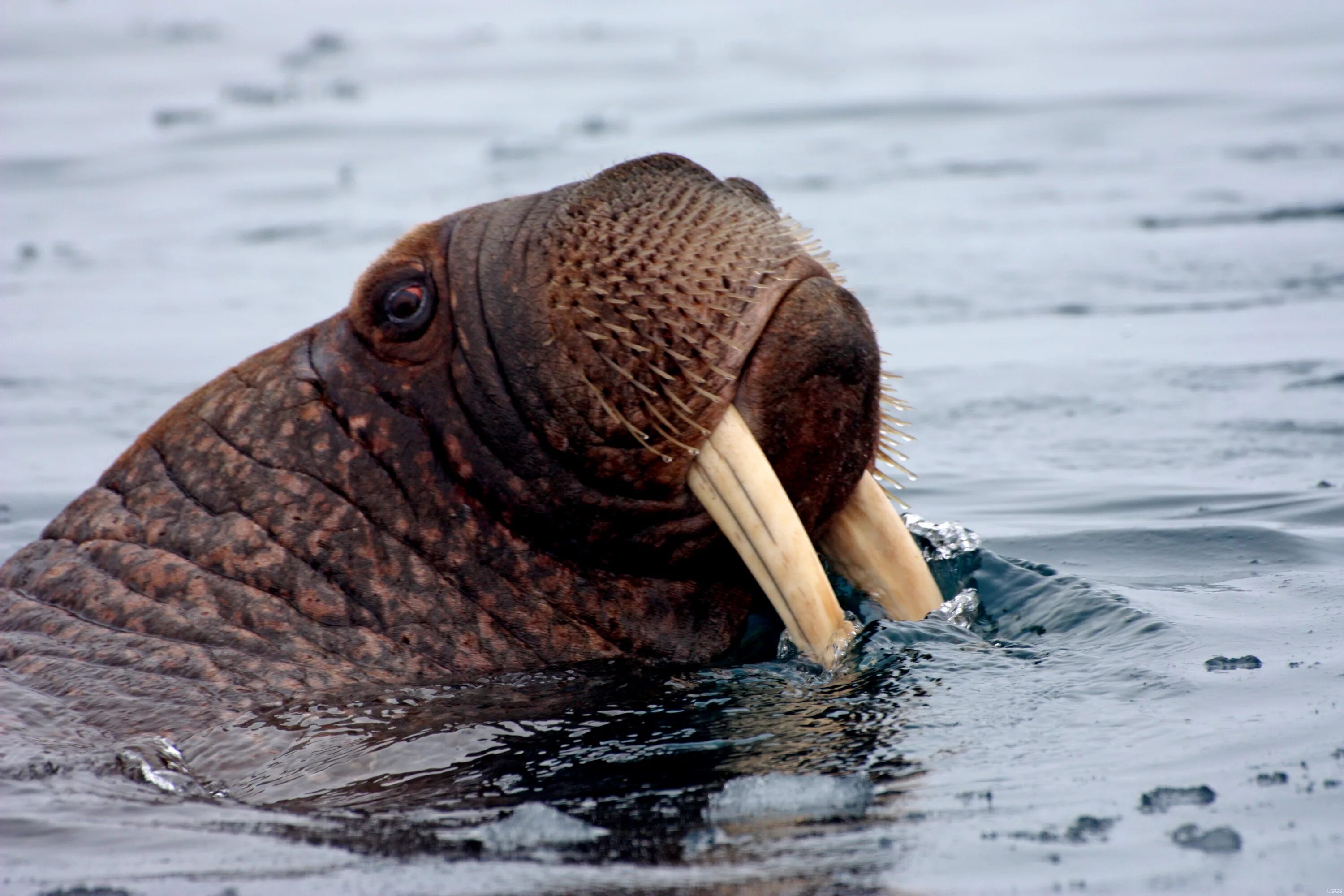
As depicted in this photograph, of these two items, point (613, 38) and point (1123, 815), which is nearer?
point (1123, 815)

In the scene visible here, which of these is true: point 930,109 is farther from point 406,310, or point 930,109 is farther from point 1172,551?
point 406,310

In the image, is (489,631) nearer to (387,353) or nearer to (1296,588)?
(387,353)

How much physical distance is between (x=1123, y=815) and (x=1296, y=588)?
8.79ft

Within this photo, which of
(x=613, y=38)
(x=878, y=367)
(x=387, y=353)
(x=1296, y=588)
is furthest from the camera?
(x=613, y=38)

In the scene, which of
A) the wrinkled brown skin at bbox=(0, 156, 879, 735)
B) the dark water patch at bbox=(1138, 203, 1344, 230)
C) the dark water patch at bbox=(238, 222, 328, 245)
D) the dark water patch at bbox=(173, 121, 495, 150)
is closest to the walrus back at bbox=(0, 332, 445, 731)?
the wrinkled brown skin at bbox=(0, 156, 879, 735)

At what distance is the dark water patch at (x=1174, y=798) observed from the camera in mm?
3781

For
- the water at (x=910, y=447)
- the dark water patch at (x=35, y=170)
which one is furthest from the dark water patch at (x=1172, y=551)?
the dark water patch at (x=35, y=170)

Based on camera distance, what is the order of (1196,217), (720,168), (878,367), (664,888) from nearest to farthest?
(664,888)
(878,367)
(1196,217)
(720,168)

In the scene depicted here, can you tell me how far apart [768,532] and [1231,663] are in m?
1.54

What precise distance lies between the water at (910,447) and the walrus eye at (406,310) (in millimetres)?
1066

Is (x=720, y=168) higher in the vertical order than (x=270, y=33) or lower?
lower

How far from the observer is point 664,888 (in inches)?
136

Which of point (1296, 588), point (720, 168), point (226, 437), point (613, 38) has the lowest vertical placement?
point (1296, 588)

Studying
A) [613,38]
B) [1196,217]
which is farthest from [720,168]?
[613,38]
